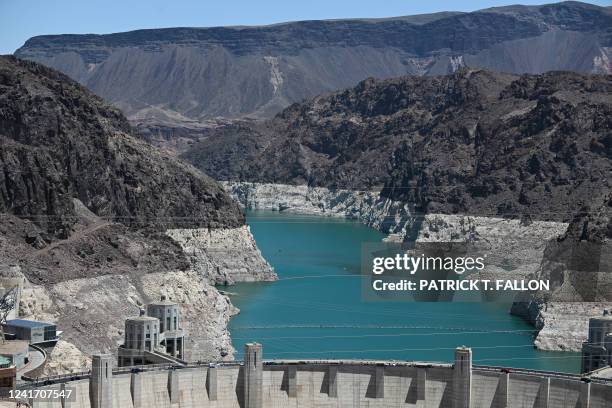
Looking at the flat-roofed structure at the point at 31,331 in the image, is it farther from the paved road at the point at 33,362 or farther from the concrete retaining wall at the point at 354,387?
the concrete retaining wall at the point at 354,387

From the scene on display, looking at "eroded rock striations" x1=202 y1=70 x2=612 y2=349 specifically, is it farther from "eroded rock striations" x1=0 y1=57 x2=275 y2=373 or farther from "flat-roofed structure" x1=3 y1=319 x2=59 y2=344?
"flat-roofed structure" x1=3 y1=319 x2=59 y2=344

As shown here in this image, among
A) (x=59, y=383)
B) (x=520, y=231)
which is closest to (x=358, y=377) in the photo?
(x=59, y=383)

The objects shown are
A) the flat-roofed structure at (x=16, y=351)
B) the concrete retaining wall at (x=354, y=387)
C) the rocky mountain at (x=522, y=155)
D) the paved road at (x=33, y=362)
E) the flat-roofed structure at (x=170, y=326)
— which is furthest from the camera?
the rocky mountain at (x=522, y=155)

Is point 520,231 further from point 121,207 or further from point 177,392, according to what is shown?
point 177,392

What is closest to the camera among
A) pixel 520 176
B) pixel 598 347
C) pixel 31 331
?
pixel 598 347

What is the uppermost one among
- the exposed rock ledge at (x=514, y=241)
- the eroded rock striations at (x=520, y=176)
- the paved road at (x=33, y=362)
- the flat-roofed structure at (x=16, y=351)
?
the eroded rock striations at (x=520, y=176)

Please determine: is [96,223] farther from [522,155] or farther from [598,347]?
[522,155]

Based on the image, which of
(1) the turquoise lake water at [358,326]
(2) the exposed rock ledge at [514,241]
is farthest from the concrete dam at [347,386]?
(2) the exposed rock ledge at [514,241]

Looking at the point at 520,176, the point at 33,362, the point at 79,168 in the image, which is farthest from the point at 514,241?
the point at 33,362
